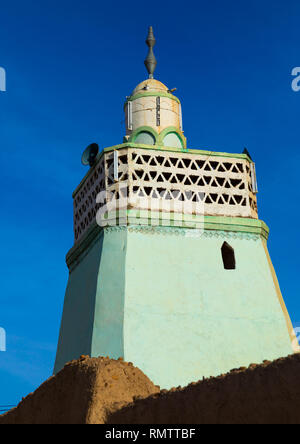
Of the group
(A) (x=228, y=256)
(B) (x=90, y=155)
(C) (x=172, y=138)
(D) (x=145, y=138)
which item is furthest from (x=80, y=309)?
(C) (x=172, y=138)

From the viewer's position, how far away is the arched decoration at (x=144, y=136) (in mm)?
12516

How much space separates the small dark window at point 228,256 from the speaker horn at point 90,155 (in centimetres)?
→ 282

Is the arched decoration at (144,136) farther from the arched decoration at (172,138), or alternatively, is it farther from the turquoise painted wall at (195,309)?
the turquoise painted wall at (195,309)

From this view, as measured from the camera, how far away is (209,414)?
5.81 m

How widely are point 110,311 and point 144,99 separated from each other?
14.6ft

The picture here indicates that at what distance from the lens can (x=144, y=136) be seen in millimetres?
12594

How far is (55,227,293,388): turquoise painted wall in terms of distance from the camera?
10188 millimetres

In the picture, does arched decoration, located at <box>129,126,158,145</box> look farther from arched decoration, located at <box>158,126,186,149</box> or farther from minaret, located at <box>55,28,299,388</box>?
arched decoration, located at <box>158,126,186,149</box>

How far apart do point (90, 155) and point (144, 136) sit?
41.2 inches

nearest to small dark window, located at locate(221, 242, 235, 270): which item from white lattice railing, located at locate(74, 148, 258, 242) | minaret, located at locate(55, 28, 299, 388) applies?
minaret, located at locate(55, 28, 299, 388)

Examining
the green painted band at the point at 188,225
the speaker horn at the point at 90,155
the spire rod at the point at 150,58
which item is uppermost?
the spire rod at the point at 150,58

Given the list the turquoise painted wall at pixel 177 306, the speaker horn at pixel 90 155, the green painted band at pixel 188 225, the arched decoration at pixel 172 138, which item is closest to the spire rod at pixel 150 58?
the arched decoration at pixel 172 138

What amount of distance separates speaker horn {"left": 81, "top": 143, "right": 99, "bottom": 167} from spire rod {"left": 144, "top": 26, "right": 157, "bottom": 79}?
86.0 inches

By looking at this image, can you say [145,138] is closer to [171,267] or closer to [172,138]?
[172,138]
